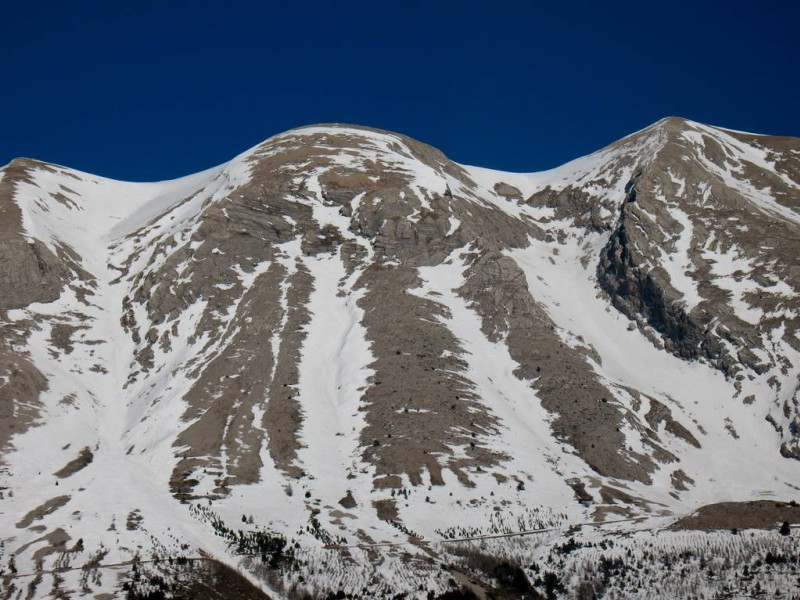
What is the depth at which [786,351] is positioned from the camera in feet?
279

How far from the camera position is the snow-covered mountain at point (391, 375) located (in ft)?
148

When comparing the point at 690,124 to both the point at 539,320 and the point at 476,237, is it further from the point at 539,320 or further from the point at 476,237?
the point at 539,320

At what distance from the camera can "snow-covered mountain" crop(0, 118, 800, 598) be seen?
44969 millimetres

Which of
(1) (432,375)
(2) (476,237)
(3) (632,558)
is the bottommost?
(3) (632,558)

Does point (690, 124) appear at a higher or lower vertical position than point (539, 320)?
higher

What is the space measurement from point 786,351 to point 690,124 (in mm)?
62900

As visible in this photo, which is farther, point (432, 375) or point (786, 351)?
point (786, 351)

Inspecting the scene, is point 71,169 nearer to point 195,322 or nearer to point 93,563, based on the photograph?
point 195,322

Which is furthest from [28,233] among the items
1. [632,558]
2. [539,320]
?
[632,558]

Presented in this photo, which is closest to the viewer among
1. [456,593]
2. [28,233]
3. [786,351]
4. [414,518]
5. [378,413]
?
[456,593]

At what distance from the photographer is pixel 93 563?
42.8m

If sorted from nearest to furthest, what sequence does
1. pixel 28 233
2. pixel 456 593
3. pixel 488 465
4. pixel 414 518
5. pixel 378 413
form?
1. pixel 456 593
2. pixel 414 518
3. pixel 488 465
4. pixel 378 413
5. pixel 28 233

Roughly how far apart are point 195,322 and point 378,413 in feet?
83.2

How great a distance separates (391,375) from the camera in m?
77.1
